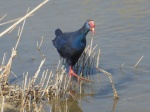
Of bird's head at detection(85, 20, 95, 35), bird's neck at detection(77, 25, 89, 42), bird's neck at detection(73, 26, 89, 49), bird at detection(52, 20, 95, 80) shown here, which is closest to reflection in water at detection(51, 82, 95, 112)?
bird at detection(52, 20, 95, 80)

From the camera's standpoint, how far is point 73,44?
7.20m

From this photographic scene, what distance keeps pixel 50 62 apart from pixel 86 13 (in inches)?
127

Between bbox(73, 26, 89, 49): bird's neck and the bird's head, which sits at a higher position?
the bird's head

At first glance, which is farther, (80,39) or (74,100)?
(80,39)

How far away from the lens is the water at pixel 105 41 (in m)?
6.61

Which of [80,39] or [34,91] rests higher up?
[80,39]

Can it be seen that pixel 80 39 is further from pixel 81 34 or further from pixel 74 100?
pixel 74 100

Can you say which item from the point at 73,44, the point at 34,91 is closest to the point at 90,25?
the point at 73,44

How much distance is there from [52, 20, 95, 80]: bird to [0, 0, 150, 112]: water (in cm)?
61

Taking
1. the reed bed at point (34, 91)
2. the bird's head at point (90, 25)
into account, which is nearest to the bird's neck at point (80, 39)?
the bird's head at point (90, 25)

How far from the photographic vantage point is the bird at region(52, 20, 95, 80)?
280 inches

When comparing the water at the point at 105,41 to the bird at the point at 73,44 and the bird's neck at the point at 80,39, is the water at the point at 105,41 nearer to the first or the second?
the bird at the point at 73,44

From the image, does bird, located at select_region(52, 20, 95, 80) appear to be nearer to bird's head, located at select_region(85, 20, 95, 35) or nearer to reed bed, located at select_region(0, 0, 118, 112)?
bird's head, located at select_region(85, 20, 95, 35)

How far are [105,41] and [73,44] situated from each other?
224 cm
